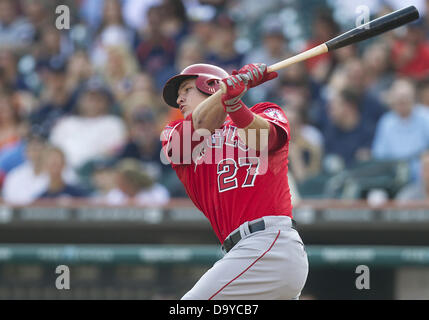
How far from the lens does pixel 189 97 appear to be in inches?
144

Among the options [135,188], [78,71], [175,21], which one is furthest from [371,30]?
[78,71]

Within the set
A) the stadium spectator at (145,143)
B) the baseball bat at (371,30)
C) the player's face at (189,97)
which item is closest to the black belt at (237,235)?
the player's face at (189,97)

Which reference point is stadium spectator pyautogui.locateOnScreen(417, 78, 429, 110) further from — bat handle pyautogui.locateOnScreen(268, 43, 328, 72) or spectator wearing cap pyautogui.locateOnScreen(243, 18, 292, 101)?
bat handle pyautogui.locateOnScreen(268, 43, 328, 72)

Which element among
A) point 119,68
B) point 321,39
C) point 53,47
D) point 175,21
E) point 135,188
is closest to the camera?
point 135,188

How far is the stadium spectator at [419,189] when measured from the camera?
592cm

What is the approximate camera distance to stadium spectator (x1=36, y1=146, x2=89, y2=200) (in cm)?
660

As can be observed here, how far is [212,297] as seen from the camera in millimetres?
3270

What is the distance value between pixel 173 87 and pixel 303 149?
298 centimetres

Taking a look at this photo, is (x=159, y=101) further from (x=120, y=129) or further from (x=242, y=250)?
(x=242, y=250)

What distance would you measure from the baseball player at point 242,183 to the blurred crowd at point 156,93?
2634mm

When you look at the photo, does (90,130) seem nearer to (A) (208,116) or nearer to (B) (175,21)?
(B) (175,21)

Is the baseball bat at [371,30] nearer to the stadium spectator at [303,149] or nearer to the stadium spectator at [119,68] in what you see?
the stadium spectator at [303,149]
